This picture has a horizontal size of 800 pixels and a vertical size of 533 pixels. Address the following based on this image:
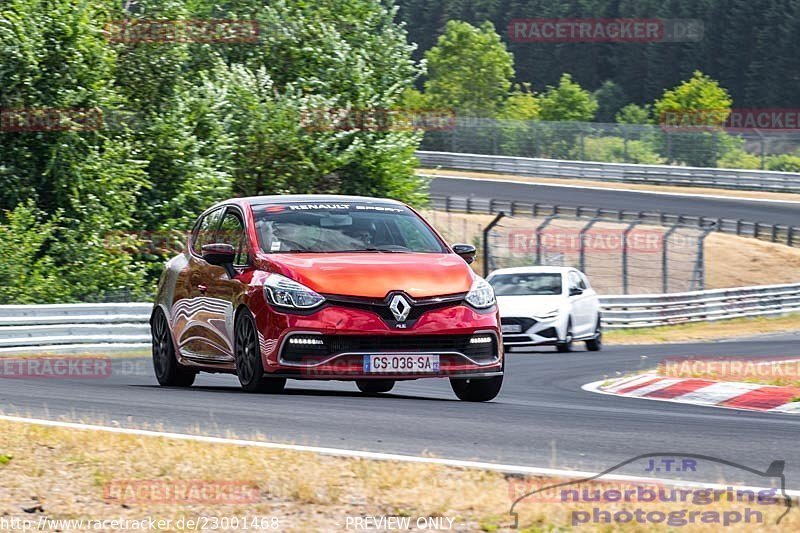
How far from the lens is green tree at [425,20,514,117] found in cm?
10844

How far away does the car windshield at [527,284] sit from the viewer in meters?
23.9

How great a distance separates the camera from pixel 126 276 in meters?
29.8

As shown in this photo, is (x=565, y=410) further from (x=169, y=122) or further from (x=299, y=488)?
(x=169, y=122)

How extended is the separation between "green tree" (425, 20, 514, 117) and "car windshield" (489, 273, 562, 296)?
275 feet

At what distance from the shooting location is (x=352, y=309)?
10375 millimetres

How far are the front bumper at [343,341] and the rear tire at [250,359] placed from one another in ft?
0.57

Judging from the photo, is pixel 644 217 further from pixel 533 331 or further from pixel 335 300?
pixel 335 300

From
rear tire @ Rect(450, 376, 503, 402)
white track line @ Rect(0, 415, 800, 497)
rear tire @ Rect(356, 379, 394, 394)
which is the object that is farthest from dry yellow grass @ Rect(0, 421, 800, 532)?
rear tire @ Rect(356, 379, 394, 394)

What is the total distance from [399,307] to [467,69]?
100373 mm

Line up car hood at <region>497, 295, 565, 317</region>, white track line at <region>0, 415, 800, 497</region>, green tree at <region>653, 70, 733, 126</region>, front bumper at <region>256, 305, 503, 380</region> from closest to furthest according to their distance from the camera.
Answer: white track line at <region>0, 415, 800, 497</region>
front bumper at <region>256, 305, 503, 380</region>
car hood at <region>497, 295, 565, 317</region>
green tree at <region>653, 70, 733, 126</region>

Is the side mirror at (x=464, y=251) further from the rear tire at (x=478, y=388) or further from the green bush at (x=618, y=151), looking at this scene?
the green bush at (x=618, y=151)

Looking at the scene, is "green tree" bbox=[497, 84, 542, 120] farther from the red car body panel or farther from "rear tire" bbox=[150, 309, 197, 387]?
the red car body panel

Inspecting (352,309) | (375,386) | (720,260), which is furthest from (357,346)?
(720,260)

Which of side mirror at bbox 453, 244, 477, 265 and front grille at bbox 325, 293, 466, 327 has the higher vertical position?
side mirror at bbox 453, 244, 477, 265
